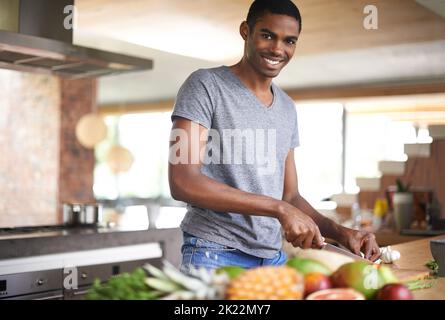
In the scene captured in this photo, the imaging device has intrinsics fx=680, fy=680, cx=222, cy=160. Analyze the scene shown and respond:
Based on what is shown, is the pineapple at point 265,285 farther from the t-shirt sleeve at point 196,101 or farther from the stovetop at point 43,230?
the stovetop at point 43,230

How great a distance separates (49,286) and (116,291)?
1.85 metres

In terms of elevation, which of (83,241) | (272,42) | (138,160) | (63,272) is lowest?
(63,272)

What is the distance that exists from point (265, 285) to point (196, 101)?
0.54 m

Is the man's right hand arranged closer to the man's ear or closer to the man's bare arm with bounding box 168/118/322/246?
the man's bare arm with bounding box 168/118/322/246

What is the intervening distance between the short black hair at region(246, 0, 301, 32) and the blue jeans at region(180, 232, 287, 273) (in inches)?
17.6

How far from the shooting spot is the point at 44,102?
18.1 ft

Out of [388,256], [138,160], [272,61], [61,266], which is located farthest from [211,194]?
[138,160]

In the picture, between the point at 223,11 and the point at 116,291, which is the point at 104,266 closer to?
the point at 223,11

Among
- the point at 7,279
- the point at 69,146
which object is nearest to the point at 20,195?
the point at 69,146

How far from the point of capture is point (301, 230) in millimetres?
1078

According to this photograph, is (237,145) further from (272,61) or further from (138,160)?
(138,160)

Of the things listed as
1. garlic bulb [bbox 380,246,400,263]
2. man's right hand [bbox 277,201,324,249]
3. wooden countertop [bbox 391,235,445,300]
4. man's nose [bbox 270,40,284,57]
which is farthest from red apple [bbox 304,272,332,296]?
garlic bulb [bbox 380,246,400,263]

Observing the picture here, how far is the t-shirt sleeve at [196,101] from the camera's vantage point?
4.19ft
